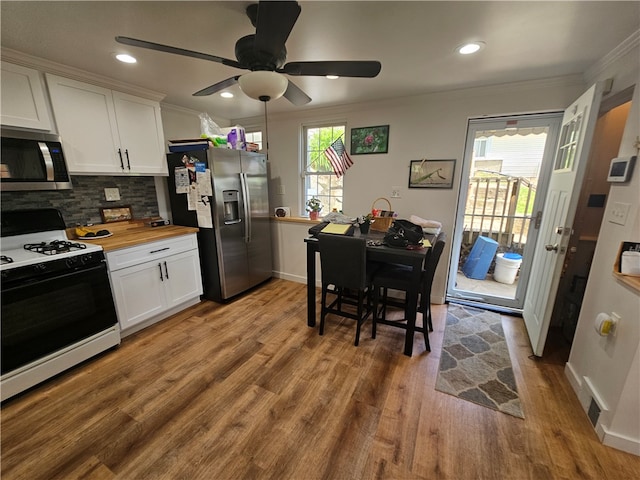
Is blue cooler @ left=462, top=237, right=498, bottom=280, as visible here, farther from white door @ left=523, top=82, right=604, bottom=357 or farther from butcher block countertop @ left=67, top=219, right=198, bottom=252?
butcher block countertop @ left=67, top=219, right=198, bottom=252

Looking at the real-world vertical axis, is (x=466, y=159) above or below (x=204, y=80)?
below

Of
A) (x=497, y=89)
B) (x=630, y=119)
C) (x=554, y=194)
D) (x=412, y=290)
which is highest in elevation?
(x=497, y=89)

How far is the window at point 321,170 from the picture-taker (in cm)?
331

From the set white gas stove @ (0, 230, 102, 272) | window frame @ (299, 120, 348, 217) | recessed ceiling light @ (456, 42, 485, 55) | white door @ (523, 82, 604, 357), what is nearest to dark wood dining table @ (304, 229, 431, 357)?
white door @ (523, 82, 604, 357)

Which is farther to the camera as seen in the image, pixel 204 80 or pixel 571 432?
pixel 204 80

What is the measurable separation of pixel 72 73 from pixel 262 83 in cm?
191

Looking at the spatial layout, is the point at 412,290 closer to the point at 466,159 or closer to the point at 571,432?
the point at 571,432

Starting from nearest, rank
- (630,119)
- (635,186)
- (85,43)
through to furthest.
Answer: (635,186)
(630,119)
(85,43)

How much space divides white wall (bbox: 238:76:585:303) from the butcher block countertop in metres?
1.35

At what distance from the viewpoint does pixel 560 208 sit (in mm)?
1931

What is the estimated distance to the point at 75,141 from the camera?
6.97 feet

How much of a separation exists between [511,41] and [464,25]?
16.6 inches

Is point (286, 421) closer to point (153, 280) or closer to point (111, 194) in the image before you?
point (153, 280)

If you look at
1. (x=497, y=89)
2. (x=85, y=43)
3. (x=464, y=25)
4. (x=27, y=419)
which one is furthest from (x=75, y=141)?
(x=497, y=89)
